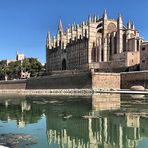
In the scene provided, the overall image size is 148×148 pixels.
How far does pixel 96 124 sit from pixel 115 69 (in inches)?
1845

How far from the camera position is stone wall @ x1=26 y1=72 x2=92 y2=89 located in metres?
60.3

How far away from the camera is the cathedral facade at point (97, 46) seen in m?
69.8

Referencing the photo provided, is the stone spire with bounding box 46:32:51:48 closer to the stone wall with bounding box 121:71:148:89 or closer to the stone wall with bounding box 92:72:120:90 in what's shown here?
the stone wall with bounding box 92:72:120:90

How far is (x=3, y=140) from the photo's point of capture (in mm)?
15383

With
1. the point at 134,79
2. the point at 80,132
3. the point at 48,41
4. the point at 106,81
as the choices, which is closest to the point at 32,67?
the point at 48,41

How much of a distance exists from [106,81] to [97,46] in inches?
863

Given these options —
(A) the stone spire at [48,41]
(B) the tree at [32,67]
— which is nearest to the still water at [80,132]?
(B) the tree at [32,67]

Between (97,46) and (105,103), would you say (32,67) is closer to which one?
(97,46)

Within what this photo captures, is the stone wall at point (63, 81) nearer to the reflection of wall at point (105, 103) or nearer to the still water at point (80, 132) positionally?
the reflection of wall at point (105, 103)

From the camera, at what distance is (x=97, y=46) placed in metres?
79.7

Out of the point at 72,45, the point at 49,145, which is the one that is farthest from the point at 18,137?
the point at 72,45

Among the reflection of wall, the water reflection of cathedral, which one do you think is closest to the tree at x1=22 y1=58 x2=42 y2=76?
the reflection of wall

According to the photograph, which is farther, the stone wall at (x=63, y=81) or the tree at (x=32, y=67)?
the tree at (x=32, y=67)

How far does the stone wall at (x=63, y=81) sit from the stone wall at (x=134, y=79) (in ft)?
19.7
